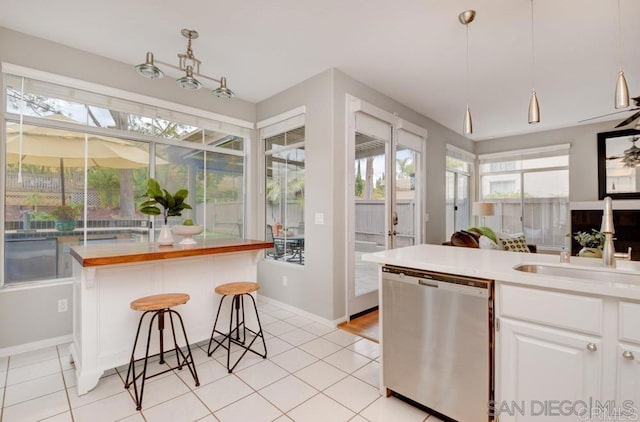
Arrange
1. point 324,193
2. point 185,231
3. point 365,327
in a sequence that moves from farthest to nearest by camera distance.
Answer: point 324,193 → point 365,327 → point 185,231

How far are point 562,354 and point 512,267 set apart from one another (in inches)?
17.7

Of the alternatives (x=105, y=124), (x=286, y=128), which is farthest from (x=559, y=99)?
(x=105, y=124)

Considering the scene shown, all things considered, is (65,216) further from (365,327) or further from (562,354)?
(562,354)

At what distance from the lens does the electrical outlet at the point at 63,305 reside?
2752mm

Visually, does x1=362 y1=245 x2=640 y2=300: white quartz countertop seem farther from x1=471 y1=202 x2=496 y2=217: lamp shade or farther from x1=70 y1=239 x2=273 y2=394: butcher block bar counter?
x1=471 y1=202 x2=496 y2=217: lamp shade

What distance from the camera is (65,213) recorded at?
2.84 m

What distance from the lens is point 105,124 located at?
304 centimetres

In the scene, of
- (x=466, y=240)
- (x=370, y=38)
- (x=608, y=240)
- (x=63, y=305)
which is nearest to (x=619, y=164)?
(x=466, y=240)

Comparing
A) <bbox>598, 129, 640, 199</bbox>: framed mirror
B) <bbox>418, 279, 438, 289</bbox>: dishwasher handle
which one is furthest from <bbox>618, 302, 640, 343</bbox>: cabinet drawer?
<bbox>598, 129, 640, 199</bbox>: framed mirror

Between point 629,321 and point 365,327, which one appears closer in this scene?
point 629,321

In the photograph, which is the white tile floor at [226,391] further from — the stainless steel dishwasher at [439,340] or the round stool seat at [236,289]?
the round stool seat at [236,289]

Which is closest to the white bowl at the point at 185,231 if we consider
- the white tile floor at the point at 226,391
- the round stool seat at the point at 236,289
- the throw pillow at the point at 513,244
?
the round stool seat at the point at 236,289

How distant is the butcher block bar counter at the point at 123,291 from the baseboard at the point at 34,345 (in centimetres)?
61

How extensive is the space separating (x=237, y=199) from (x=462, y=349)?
137 inches
